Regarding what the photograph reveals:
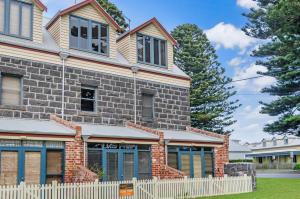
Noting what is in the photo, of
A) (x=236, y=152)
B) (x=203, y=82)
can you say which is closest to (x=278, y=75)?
(x=203, y=82)

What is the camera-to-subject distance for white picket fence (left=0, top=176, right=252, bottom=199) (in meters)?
14.0

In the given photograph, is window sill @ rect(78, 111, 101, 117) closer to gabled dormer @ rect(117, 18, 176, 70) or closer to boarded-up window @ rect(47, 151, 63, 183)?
boarded-up window @ rect(47, 151, 63, 183)

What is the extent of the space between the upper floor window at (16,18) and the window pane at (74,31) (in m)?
2.25

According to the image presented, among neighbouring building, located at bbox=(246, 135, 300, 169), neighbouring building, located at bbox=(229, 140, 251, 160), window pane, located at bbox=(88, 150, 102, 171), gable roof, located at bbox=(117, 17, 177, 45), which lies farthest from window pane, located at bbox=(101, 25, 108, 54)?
neighbouring building, located at bbox=(246, 135, 300, 169)

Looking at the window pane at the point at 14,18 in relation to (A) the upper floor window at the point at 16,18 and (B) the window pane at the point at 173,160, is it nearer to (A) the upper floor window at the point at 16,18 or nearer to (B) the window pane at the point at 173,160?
(A) the upper floor window at the point at 16,18

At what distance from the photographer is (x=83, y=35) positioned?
71.8 ft

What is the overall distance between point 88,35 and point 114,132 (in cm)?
601

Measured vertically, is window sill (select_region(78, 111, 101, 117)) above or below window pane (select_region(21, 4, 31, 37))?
below

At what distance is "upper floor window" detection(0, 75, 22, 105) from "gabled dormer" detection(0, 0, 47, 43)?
2.18m

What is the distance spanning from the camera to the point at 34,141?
654 inches

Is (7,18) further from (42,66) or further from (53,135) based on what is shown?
(53,135)

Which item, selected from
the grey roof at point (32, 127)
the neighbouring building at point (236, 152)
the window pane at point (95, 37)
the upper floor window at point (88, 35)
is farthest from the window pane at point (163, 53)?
the neighbouring building at point (236, 152)

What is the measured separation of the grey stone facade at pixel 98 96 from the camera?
62.4ft

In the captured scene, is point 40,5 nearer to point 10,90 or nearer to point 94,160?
point 10,90
